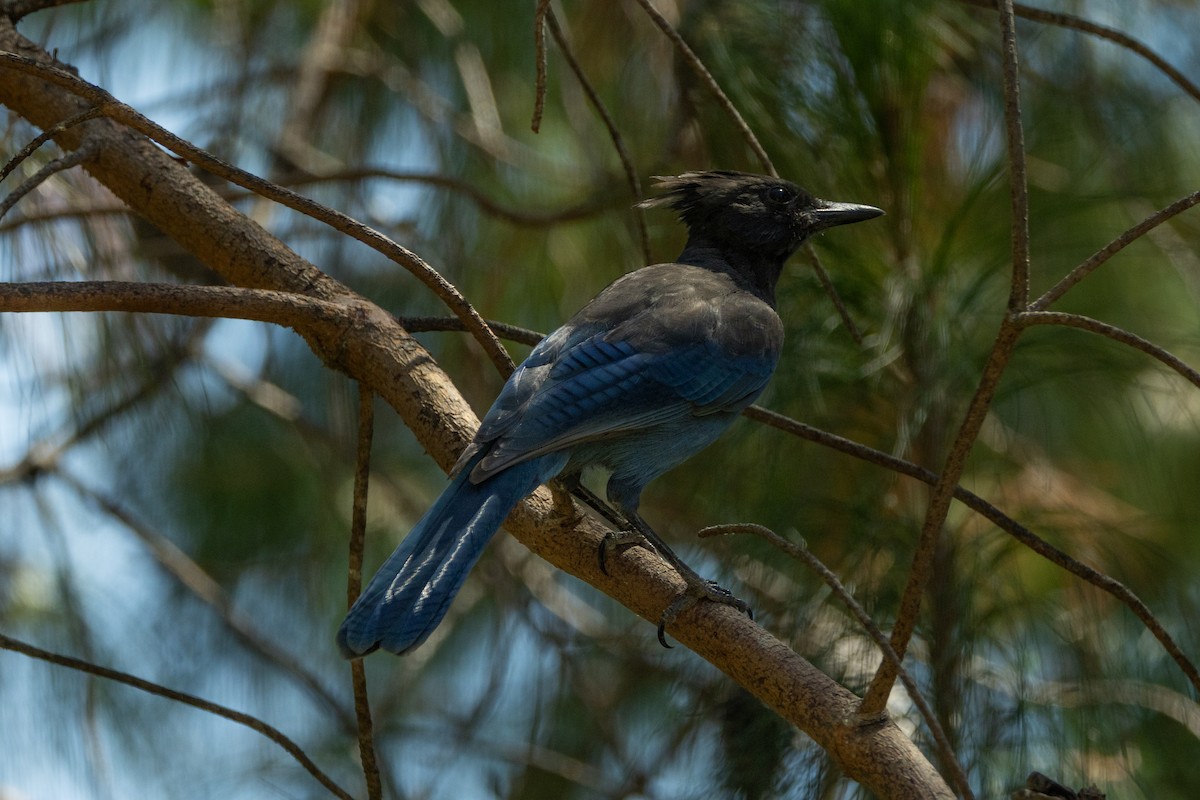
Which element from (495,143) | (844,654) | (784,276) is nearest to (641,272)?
(784,276)

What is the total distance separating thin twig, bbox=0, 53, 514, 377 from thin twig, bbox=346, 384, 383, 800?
273 millimetres

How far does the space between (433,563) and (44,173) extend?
91cm

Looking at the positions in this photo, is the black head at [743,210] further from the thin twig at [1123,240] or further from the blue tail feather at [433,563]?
the thin twig at [1123,240]

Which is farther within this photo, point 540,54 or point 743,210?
point 743,210

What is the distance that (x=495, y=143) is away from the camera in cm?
463

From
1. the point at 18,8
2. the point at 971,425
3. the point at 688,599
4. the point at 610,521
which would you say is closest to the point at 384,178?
the point at 18,8

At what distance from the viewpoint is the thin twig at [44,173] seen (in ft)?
6.76

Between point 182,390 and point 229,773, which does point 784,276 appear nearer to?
point 182,390

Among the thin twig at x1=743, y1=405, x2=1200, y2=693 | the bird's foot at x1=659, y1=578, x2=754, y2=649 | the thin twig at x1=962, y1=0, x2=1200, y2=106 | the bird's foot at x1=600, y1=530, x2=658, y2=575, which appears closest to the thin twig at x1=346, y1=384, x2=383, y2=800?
the bird's foot at x1=600, y1=530, x2=658, y2=575

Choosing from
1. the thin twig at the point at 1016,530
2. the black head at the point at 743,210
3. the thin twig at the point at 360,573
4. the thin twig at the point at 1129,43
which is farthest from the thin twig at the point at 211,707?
the thin twig at the point at 1129,43

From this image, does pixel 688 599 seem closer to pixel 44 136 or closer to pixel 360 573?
pixel 360 573

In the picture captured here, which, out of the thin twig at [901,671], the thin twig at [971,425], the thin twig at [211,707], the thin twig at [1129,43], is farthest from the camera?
the thin twig at [1129,43]

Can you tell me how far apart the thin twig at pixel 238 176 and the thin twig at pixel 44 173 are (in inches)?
5.3

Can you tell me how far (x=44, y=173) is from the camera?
219 cm
